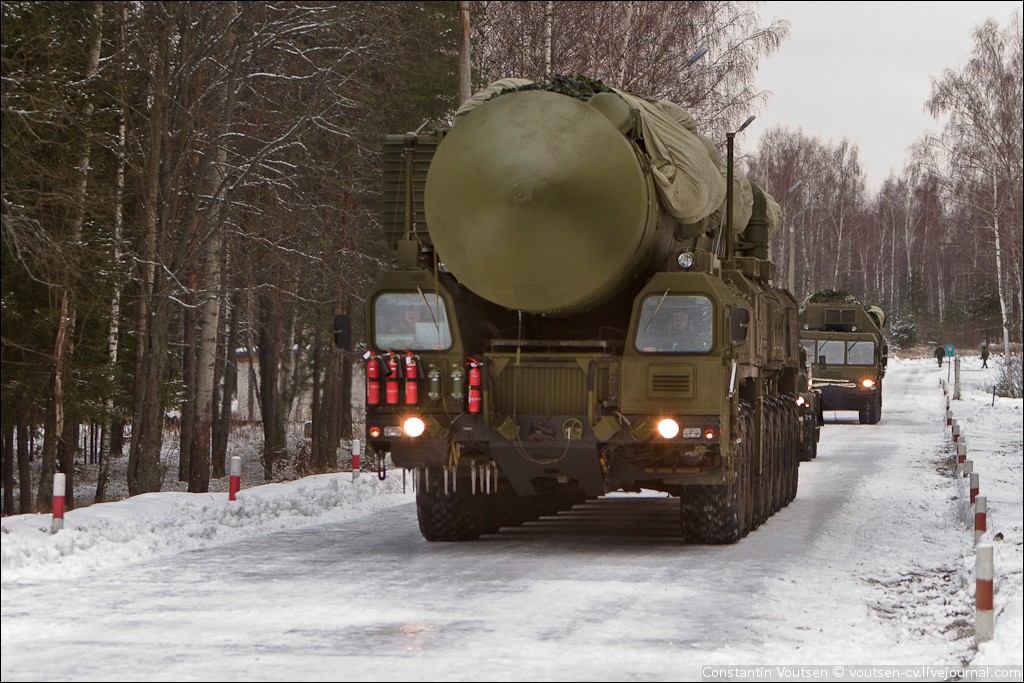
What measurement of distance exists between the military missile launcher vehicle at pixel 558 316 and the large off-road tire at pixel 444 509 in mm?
24

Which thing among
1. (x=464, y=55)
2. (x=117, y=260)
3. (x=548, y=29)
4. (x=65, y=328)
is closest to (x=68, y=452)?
(x=65, y=328)

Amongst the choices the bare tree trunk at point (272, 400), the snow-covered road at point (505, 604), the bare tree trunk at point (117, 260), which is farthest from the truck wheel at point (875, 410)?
the snow-covered road at point (505, 604)

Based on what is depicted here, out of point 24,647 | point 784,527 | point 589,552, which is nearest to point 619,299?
point 589,552

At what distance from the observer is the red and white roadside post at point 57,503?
14.4 metres

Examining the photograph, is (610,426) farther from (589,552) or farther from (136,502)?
(136,502)

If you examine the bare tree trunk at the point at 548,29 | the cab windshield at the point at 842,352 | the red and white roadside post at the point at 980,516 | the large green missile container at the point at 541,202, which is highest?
the bare tree trunk at the point at 548,29

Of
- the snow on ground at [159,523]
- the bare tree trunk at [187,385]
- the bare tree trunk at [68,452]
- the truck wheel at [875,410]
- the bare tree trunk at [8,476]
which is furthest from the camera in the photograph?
the truck wheel at [875,410]

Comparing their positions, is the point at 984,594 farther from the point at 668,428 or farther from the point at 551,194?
the point at 551,194

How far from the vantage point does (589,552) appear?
14656mm

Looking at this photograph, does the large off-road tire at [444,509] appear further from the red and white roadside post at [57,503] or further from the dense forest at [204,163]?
the dense forest at [204,163]

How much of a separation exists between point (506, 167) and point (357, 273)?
17162 millimetres

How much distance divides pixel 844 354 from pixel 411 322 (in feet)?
91.1

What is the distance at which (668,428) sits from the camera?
1381 centimetres

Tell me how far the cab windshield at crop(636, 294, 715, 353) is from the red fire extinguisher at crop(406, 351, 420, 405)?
201cm
